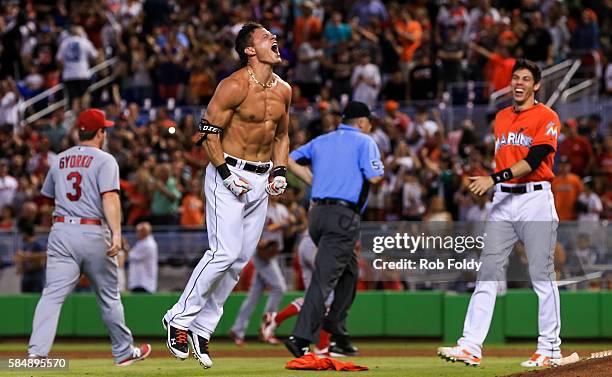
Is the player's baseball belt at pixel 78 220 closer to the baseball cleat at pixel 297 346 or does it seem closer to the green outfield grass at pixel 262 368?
the green outfield grass at pixel 262 368

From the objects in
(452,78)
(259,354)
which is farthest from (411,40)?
(259,354)

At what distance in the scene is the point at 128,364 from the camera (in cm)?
1116

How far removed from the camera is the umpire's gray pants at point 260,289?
15438 mm

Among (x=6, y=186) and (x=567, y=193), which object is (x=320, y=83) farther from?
(x=567, y=193)

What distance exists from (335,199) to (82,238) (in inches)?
95.6

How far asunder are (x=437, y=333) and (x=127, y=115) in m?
9.07

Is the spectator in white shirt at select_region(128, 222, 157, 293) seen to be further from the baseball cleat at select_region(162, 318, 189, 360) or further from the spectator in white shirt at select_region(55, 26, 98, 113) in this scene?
the baseball cleat at select_region(162, 318, 189, 360)

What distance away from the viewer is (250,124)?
9.54 metres

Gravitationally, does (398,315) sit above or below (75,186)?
below

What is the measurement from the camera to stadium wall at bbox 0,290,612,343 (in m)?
16.1

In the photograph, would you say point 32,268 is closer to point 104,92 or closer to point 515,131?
point 104,92

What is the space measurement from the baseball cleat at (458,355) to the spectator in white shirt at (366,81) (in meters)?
12.4

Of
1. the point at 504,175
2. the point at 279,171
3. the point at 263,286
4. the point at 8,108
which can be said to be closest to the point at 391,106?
the point at 263,286

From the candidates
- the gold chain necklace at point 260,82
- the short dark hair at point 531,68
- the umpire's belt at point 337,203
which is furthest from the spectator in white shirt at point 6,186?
the short dark hair at point 531,68
